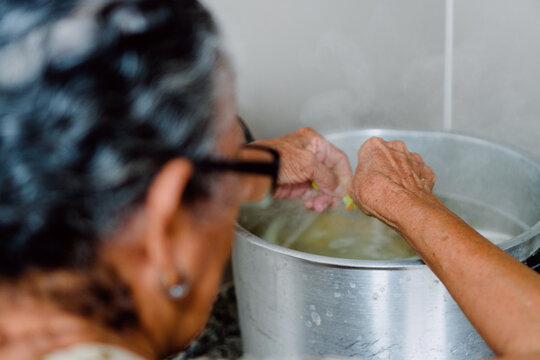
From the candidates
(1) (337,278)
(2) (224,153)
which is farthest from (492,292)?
(2) (224,153)

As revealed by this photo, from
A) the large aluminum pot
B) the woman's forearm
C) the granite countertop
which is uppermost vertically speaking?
the woman's forearm

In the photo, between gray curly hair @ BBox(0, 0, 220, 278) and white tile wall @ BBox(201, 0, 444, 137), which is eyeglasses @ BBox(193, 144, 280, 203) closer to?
gray curly hair @ BBox(0, 0, 220, 278)

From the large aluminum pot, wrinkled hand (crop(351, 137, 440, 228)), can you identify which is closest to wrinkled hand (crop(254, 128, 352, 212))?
wrinkled hand (crop(351, 137, 440, 228))

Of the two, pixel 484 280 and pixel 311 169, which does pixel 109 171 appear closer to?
pixel 484 280

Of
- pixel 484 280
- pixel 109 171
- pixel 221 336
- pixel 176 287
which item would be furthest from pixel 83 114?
pixel 221 336

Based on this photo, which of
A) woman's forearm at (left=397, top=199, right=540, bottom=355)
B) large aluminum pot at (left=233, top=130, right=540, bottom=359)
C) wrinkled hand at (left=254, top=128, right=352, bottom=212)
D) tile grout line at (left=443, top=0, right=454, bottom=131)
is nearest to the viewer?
woman's forearm at (left=397, top=199, right=540, bottom=355)

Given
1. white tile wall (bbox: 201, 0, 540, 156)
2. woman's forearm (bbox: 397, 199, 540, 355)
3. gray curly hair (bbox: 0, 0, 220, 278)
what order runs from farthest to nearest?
1. white tile wall (bbox: 201, 0, 540, 156)
2. woman's forearm (bbox: 397, 199, 540, 355)
3. gray curly hair (bbox: 0, 0, 220, 278)

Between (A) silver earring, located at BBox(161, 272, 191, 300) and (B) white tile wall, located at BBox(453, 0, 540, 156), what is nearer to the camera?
(A) silver earring, located at BBox(161, 272, 191, 300)

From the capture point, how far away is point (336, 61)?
1.92m

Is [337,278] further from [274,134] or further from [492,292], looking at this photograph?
[274,134]

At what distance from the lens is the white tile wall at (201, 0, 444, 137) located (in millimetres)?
1721

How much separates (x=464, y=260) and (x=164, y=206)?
0.48 meters

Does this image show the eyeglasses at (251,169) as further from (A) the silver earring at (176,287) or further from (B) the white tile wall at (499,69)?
(B) the white tile wall at (499,69)

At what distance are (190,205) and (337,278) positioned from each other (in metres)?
0.43
